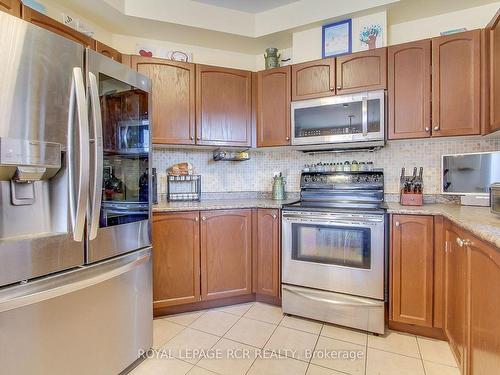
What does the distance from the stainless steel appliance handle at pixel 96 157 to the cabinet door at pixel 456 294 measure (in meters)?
1.79

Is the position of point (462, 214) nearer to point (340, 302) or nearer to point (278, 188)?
point (340, 302)

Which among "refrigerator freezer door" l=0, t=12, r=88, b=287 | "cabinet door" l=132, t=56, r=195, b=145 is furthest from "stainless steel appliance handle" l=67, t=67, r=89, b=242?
"cabinet door" l=132, t=56, r=195, b=145

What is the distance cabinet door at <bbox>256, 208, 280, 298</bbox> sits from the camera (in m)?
2.30

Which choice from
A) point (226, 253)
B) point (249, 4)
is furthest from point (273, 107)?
point (226, 253)

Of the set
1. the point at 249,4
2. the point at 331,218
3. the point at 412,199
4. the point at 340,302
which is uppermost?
the point at 249,4

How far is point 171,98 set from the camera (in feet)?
7.79

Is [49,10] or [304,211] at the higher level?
[49,10]

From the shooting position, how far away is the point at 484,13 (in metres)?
2.15

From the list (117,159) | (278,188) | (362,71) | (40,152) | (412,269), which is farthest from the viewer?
(278,188)

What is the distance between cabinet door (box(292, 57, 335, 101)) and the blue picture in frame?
0.42 feet

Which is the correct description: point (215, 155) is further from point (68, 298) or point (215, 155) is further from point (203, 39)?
point (68, 298)

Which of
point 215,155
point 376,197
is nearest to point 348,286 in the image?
point 376,197

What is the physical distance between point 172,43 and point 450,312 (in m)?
3.07

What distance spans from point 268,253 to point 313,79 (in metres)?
1.53
